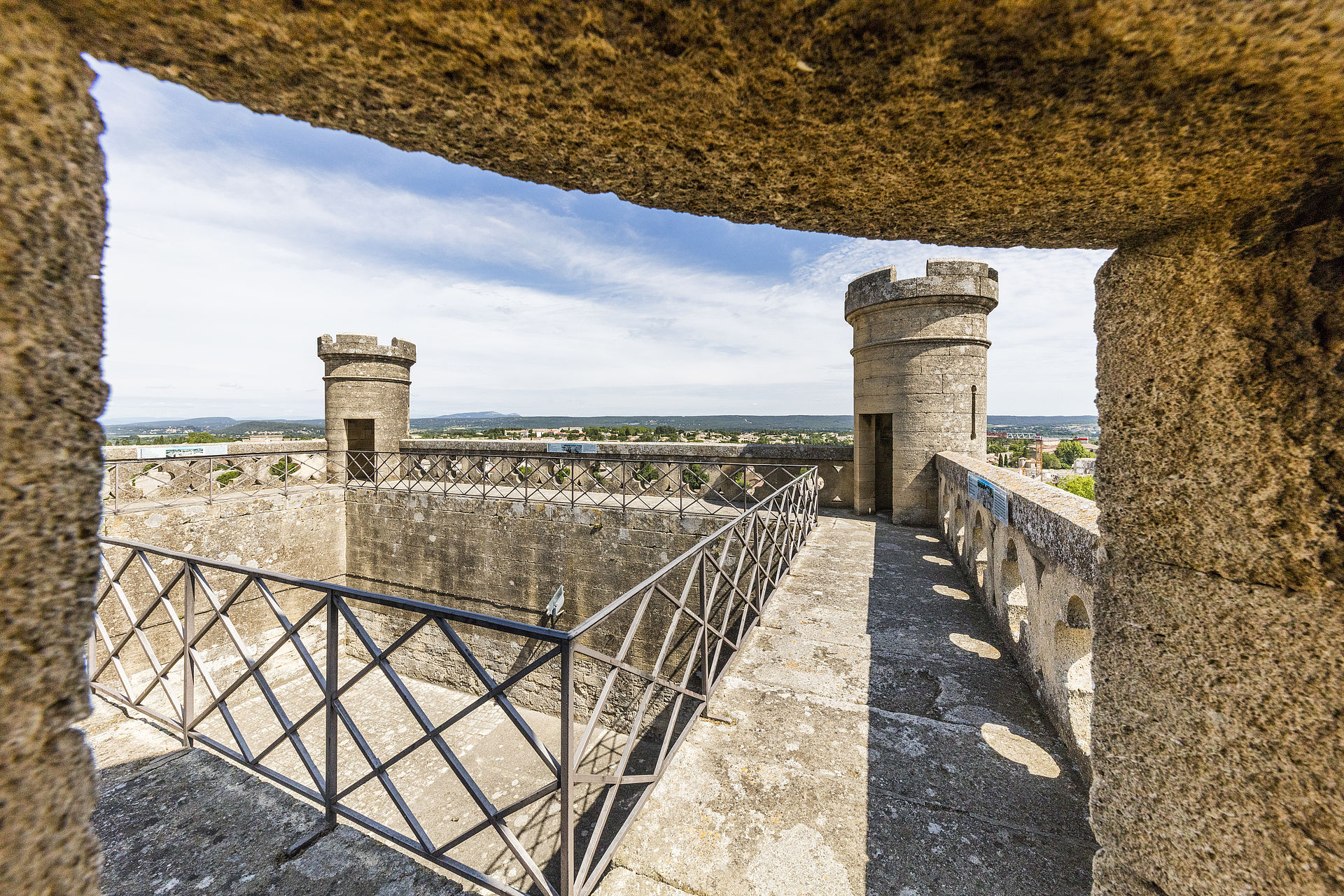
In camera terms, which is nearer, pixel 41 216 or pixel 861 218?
pixel 41 216

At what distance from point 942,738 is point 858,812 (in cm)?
78

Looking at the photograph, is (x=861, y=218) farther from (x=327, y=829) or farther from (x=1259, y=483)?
(x=327, y=829)

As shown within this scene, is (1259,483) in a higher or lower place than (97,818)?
higher

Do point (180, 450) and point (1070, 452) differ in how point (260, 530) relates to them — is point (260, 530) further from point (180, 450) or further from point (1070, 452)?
point (1070, 452)

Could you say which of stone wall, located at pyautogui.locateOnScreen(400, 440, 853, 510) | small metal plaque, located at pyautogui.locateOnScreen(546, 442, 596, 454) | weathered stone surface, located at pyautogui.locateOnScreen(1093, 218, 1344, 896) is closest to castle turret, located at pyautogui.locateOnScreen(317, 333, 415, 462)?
stone wall, located at pyautogui.locateOnScreen(400, 440, 853, 510)

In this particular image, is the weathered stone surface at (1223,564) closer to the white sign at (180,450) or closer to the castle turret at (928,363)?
the castle turret at (928,363)

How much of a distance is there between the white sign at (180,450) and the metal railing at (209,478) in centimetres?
9

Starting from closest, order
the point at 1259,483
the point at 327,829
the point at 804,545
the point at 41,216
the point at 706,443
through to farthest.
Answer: the point at 41,216 < the point at 1259,483 < the point at 327,829 < the point at 804,545 < the point at 706,443

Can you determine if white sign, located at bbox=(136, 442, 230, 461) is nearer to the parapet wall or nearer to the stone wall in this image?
the stone wall

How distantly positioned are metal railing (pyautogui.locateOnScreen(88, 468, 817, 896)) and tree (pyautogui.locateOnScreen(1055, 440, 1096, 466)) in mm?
32639

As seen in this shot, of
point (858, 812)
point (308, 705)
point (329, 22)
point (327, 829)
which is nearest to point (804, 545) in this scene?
point (858, 812)

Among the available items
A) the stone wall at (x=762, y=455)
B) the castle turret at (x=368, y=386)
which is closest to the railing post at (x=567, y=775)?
the stone wall at (x=762, y=455)

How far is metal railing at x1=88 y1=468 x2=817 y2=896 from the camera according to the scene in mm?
1990

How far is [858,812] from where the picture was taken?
7.22 feet
